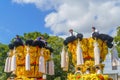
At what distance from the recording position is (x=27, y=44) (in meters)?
18.2

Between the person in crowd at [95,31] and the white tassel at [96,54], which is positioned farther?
the person in crowd at [95,31]

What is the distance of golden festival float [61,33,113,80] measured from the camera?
15938 mm

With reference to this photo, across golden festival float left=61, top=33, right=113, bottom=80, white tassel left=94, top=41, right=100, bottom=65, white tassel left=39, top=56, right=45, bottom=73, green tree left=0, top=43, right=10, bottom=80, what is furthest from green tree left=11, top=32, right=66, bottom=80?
white tassel left=94, top=41, right=100, bottom=65

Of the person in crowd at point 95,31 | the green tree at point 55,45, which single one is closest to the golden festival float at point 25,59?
the person in crowd at point 95,31

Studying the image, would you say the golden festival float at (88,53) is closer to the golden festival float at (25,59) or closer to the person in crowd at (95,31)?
the person in crowd at (95,31)

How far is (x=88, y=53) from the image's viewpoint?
16.7 m

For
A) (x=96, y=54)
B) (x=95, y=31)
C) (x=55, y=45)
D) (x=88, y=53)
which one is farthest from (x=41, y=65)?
(x=55, y=45)

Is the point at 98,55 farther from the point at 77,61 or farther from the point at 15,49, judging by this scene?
the point at 15,49

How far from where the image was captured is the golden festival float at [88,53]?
15.9 meters

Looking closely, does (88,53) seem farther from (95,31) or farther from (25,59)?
(25,59)

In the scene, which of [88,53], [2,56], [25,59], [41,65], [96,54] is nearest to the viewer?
[96,54]

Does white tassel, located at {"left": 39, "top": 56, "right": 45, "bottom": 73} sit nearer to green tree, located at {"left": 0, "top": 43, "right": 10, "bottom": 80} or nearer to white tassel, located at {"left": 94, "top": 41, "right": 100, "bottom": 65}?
white tassel, located at {"left": 94, "top": 41, "right": 100, "bottom": 65}

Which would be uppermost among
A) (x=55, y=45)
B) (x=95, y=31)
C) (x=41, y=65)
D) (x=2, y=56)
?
(x=55, y=45)

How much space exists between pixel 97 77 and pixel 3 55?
75.7 feet
